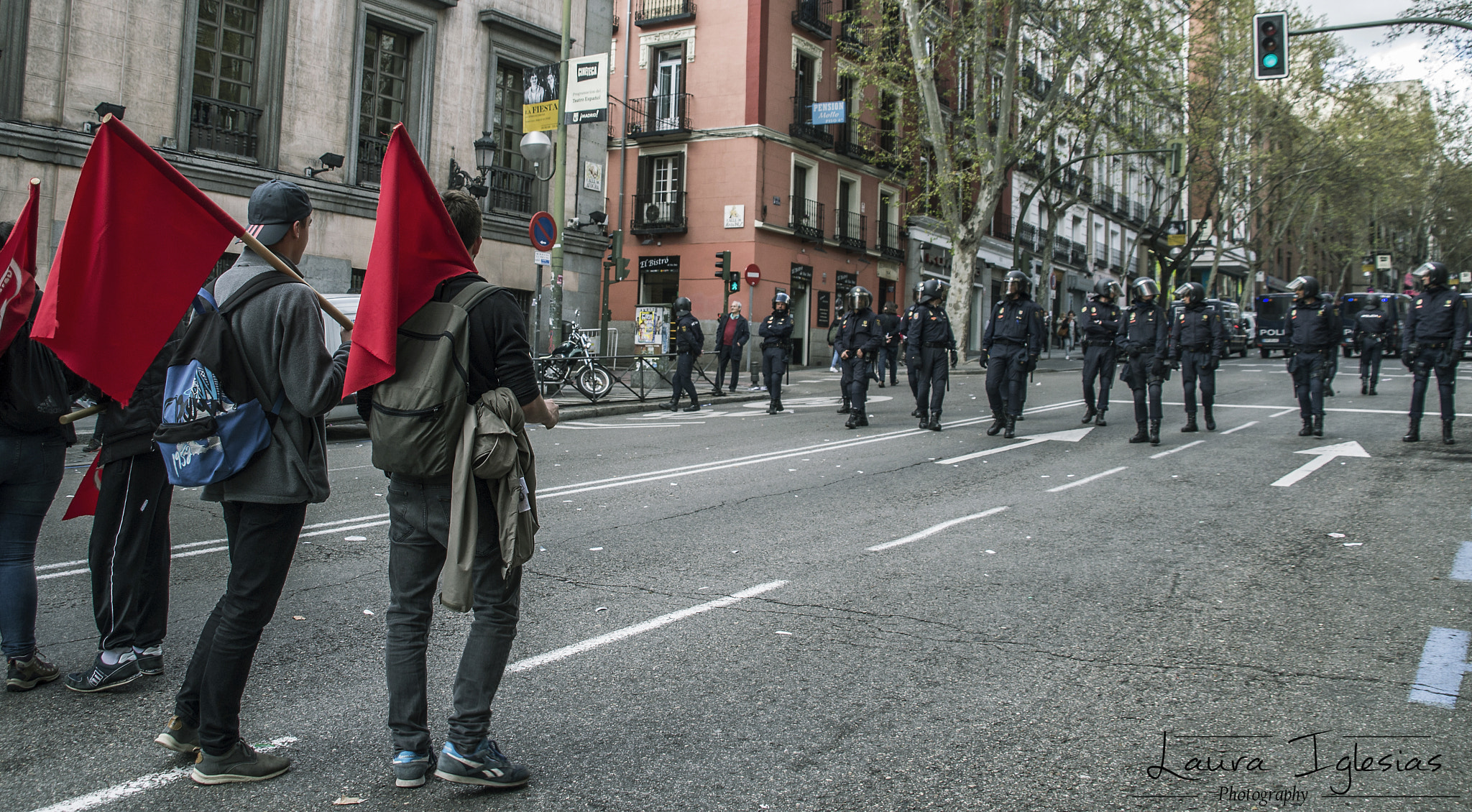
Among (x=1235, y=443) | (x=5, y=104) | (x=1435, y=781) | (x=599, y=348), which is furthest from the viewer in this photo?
(x=599, y=348)

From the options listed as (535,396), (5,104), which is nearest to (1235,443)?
(535,396)

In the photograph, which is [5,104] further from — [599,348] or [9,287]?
[9,287]

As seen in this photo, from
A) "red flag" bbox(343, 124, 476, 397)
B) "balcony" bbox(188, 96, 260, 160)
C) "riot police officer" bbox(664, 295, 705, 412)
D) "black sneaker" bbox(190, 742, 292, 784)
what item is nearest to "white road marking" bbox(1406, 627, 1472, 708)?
"red flag" bbox(343, 124, 476, 397)

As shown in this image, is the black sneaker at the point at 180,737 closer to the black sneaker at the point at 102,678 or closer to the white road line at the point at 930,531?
the black sneaker at the point at 102,678

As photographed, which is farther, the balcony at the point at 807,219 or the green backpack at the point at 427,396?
the balcony at the point at 807,219

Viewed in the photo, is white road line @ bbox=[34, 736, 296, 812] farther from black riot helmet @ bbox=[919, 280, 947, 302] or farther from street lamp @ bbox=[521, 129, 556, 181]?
street lamp @ bbox=[521, 129, 556, 181]

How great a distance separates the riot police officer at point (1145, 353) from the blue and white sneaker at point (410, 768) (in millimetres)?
10469

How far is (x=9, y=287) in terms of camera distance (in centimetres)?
385

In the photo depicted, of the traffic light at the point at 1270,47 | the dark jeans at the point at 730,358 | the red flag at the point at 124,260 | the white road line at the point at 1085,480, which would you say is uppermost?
the traffic light at the point at 1270,47

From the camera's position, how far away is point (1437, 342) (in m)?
11.8

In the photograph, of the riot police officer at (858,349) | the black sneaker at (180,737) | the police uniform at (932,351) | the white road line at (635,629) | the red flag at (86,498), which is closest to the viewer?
the black sneaker at (180,737)

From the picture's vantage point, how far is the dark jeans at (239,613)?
309 centimetres

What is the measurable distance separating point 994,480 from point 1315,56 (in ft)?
124

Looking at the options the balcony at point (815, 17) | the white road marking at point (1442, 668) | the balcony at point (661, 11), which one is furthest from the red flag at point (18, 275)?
the balcony at point (815, 17)
